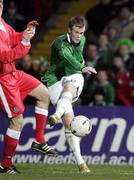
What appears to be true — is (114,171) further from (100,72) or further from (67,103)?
(100,72)

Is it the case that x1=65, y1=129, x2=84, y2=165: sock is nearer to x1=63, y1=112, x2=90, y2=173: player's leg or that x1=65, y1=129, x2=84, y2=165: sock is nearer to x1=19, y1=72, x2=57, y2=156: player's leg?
x1=63, y1=112, x2=90, y2=173: player's leg

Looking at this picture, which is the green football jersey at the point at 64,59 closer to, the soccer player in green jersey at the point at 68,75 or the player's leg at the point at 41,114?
the soccer player in green jersey at the point at 68,75

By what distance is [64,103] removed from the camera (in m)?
14.1

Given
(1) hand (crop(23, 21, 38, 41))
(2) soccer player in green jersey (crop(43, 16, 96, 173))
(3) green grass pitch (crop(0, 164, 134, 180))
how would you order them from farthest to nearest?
(2) soccer player in green jersey (crop(43, 16, 96, 173))
(1) hand (crop(23, 21, 38, 41))
(3) green grass pitch (crop(0, 164, 134, 180))

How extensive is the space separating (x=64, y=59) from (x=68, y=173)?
166 cm

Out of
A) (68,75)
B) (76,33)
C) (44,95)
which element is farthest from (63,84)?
(76,33)

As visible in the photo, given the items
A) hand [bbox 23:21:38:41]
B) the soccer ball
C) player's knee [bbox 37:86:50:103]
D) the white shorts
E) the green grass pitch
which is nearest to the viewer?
the green grass pitch

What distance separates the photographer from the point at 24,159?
1788cm

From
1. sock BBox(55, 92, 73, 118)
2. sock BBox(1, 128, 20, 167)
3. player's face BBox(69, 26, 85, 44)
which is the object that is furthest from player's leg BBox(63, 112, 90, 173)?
player's face BBox(69, 26, 85, 44)

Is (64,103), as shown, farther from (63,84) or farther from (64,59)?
(64,59)

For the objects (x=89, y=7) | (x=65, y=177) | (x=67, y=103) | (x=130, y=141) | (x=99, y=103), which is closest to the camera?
(x=65, y=177)

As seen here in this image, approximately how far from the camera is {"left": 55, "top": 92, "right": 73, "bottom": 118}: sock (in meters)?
14.0

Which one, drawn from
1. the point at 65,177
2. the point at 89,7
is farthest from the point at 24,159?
the point at 89,7

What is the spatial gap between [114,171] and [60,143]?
3.42 m
